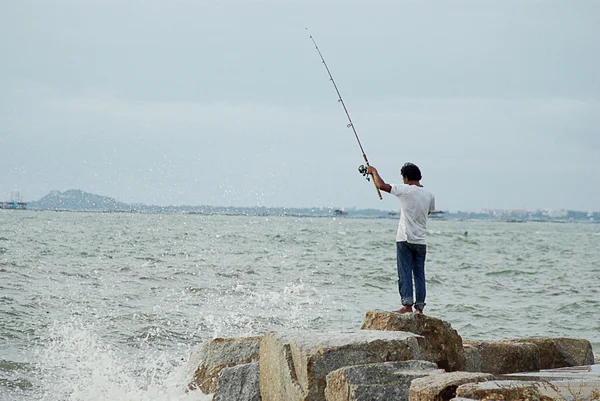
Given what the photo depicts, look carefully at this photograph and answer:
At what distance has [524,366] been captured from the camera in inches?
301

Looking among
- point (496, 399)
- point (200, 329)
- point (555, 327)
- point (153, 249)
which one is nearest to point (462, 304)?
point (555, 327)

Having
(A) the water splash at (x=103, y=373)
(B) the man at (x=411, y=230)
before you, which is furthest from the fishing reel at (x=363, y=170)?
(A) the water splash at (x=103, y=373)

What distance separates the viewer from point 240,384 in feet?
22.0

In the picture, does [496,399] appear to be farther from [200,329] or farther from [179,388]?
[200,329]

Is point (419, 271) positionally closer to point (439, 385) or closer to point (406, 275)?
point (406, 275)

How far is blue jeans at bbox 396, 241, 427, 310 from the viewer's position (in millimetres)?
7570

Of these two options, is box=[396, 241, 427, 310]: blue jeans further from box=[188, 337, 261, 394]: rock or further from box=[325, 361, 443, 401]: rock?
box=[325, 361, 443, 401]: rock

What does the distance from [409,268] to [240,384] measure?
2.04 m

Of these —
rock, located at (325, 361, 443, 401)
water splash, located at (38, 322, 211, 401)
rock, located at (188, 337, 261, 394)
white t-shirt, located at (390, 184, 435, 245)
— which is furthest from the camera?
water splash, located at (38, 322, 211, 401)

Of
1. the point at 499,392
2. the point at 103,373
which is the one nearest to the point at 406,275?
the point at 499,392

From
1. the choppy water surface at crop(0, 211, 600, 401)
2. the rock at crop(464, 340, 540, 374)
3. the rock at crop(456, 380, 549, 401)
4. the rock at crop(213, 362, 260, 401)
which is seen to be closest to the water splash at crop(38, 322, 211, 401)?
the choppy water surface at crop(0, 211, 600, 401)

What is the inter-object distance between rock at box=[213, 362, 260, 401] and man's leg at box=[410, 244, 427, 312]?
1872 mm

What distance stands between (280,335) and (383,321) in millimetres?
1060

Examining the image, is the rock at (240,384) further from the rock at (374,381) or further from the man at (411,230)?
the man at (411,230)
